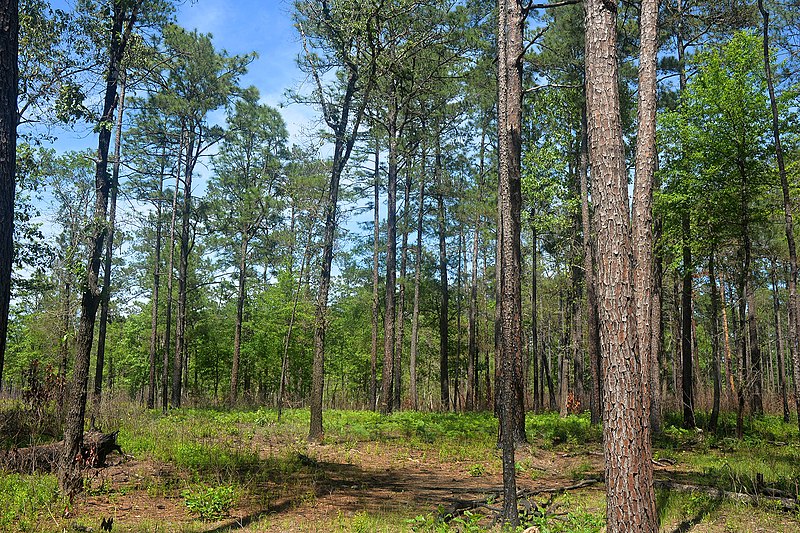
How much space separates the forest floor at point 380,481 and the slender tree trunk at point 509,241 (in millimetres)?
796

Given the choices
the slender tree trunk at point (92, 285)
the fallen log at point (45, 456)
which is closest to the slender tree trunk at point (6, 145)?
the slender tree trunk at point (92, 285)

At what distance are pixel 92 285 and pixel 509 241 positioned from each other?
6445 millimetres

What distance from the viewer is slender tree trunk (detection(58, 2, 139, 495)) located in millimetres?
7500

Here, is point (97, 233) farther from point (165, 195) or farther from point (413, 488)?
point (165, 195)

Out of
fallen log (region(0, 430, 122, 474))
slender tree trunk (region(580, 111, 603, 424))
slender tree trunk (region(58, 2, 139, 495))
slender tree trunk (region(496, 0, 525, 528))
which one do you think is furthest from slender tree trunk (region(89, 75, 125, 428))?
slender tree trunk (region(580, 111, 603, 424))

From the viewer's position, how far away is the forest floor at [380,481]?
20.4 feet

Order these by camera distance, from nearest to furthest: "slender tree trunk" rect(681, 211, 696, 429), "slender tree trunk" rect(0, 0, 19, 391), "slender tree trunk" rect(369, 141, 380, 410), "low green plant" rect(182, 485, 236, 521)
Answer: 1. "slender tree trunk" rect(0, 0, 19, 391)
2. "low green plant" rect(182, 485, 236, 521)
3. "slender tree trunk" rect(681, 211, 696, 429)
4. "slender tree trunk" rect(369, 141, 380, 410)

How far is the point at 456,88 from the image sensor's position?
19688 millimetres

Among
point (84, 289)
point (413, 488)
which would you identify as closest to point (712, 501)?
point (413, 488)

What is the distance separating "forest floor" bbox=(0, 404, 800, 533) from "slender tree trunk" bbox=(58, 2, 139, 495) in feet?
1.30

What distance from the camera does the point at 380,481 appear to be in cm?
924

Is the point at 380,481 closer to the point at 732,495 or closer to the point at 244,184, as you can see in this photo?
the point at 732,495

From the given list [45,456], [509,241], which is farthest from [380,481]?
[45,456]

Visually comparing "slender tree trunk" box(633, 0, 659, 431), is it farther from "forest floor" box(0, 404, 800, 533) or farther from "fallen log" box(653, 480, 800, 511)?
"forest floor" box(0, 404, 800, 533)
